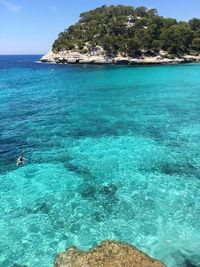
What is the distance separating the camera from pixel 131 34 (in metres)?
133

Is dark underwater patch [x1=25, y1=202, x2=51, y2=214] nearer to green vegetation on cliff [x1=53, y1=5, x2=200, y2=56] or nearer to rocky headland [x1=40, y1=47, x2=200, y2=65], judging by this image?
rocky headland [x1=40, y1=47, x2=200, y2=65]

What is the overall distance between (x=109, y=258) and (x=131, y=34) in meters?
131

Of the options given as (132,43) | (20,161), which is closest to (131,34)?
(132,43)

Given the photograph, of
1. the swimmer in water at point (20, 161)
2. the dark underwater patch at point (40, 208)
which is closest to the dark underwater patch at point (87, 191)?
the dark underwater patch at point (40, 208)

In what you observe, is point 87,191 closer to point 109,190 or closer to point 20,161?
point 109,190

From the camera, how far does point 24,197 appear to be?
20.5 meters

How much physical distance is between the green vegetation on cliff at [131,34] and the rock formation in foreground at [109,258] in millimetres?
114083

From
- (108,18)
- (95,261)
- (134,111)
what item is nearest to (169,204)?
(95,261)

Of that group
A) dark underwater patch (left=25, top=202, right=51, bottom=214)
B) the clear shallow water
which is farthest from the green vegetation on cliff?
dark underwater patch (left=25, top=202, right=51, bottom=214)

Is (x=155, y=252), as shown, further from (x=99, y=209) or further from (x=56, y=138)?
(x=56, y=138)

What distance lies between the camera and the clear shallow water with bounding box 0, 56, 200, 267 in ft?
53.1

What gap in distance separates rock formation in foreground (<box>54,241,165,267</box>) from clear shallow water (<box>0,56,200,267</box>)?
3623 millimetres

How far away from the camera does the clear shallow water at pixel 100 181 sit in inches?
637

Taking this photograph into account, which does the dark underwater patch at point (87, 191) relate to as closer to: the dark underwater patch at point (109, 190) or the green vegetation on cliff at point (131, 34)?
the dark underwater patch at point (109, 190)
